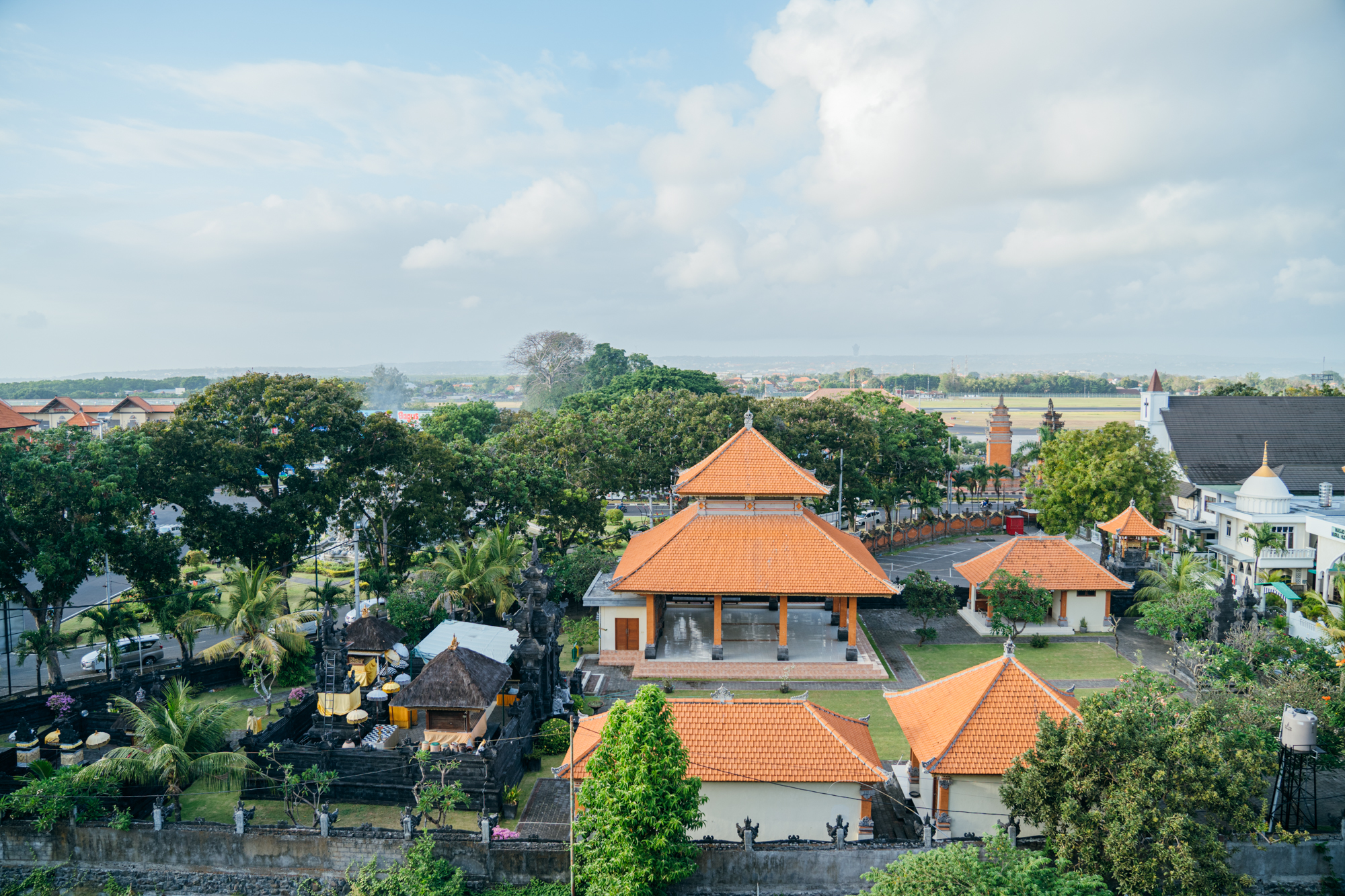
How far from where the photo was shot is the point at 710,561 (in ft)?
81.1

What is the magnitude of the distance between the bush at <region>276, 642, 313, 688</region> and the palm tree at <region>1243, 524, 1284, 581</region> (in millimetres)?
33365

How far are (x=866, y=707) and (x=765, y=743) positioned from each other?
7707mm

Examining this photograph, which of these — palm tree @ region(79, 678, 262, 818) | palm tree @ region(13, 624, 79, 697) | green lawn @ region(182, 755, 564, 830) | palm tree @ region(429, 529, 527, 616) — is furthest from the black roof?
palm tree @ region(13, 624, 79, 697)

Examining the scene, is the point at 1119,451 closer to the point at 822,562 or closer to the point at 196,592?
the point at 822,562

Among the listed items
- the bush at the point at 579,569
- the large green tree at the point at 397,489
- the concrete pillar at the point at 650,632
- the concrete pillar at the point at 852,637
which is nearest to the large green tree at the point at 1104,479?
the concrete pillar at the point at 852,637

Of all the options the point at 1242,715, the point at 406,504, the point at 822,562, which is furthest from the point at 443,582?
the point at 1242,715

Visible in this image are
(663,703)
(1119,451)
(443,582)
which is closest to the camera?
(663,703)

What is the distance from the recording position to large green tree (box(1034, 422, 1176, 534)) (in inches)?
1420

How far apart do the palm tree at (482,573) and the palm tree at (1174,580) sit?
68.3 feet

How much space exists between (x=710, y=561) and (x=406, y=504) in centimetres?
1221

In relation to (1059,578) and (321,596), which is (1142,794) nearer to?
(1059,578)

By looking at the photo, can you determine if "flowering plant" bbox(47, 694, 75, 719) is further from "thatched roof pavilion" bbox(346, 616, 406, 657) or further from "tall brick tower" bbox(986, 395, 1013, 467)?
"tall brick tower" bbox(986, 395, 1013, 467)

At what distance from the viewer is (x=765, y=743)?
50.4 feet

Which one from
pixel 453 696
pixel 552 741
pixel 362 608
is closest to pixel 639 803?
pixel 453 696
